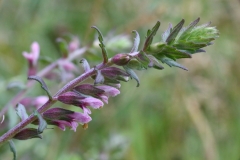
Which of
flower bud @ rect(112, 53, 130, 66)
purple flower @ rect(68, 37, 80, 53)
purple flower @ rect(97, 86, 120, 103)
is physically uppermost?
purple flower @ rect(68, 37, 80, 53)

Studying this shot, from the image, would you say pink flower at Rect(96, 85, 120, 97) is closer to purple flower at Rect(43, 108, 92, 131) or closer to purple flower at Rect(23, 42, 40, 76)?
purple flower at Rect(43, 108, 92, 131)

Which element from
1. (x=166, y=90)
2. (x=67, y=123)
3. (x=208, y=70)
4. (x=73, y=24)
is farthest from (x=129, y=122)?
(x=67, y=123)

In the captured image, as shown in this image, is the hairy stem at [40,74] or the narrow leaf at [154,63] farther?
the hairy stem at [40,74]

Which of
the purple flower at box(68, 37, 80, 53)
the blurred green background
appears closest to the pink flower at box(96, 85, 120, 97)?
the purple flower at box(68, 37, 80, 53)

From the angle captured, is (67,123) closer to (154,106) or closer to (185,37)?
(185,37)

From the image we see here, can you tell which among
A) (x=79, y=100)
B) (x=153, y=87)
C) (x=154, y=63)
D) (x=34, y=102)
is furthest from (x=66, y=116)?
(x=153, y=87)

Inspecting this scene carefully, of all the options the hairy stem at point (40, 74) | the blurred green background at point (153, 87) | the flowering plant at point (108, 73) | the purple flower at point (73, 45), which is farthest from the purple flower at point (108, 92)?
the blurred green background at point (153, 87)

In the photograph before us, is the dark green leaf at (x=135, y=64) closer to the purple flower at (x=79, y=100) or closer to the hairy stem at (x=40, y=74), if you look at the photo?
the purple flower at (x=79, y=100)

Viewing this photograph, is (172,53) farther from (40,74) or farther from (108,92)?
(40,74)

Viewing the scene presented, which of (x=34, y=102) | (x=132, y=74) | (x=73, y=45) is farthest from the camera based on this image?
(x=73, y=45)
